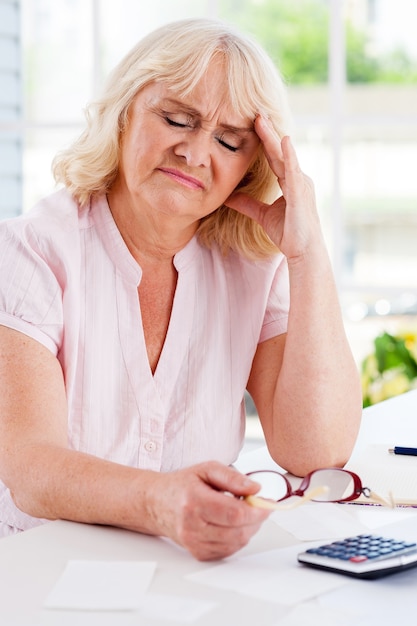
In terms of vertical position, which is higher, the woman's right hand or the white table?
the woman's right hand


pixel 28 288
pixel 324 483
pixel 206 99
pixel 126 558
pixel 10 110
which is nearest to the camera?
pixel 126 558

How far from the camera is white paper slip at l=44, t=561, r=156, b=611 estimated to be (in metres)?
1.07

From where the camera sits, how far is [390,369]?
411 cm

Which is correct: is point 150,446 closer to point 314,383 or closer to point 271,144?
point 314,383

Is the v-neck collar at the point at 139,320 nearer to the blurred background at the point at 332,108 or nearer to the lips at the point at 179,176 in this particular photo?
the lips at the point at 179,176

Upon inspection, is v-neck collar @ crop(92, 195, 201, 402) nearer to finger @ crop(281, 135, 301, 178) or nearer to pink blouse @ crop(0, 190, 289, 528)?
pink blouse @ crop(0, 190, 289, 528)

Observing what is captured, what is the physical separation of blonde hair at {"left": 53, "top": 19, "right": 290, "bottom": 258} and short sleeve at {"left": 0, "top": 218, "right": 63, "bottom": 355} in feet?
0.71

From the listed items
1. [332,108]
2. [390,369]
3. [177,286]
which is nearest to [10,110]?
[332,108]

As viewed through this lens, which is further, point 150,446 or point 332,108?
point 332,108

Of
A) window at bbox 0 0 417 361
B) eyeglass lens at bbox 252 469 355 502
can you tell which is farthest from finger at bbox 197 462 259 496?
window at bbox 0 0 417 361

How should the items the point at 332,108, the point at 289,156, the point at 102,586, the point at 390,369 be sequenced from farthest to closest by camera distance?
the point at 332,108
the point at 390,369
the point at 289,156
the point at 102,586

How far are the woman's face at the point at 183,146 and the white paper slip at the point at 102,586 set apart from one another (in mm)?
817

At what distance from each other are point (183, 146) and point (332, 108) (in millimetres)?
2678

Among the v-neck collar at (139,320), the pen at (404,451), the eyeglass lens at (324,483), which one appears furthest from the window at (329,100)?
the eyeglass lens at (324,483)
